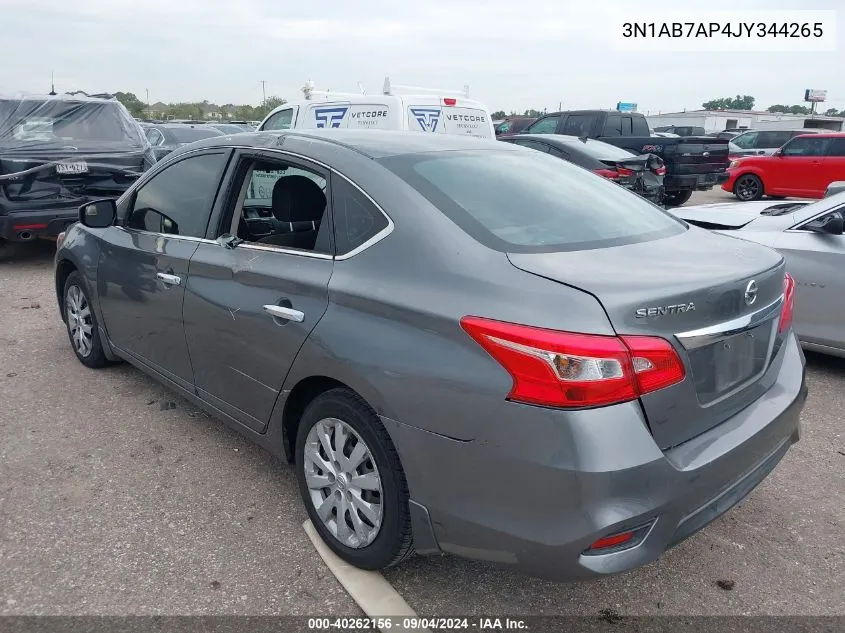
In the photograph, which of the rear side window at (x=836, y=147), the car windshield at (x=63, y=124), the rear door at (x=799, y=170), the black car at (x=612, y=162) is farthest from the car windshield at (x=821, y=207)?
the rear side window at (x=836, y=147)

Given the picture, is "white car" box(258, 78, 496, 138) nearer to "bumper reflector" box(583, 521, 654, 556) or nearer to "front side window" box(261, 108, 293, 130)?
"front side window" box(261, 108, 293, 130)

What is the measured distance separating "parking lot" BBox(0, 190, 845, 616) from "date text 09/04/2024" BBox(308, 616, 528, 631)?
0.16 feet

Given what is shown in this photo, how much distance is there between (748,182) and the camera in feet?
48.7

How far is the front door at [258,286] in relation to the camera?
2684mm

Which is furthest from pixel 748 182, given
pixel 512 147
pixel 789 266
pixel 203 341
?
pixel 203 341

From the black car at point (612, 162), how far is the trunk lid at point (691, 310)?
283 inches

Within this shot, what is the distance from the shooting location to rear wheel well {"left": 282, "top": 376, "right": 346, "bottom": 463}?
2.62 meters

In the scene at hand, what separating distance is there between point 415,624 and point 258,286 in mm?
1451

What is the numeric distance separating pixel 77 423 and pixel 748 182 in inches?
576

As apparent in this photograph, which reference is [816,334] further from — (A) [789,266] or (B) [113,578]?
(B) [113,578]

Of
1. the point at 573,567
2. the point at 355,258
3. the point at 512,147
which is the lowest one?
the point at 573,567

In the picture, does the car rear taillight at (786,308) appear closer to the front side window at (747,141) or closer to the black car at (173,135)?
the black car at (173,135)

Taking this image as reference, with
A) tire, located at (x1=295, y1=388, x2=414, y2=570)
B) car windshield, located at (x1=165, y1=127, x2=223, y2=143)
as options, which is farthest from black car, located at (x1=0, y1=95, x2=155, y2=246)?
car windshield, located at (x1=165, y1=127, x2=223, y2=143)

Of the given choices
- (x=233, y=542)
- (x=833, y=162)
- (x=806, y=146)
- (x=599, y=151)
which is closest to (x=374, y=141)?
(x=233, y=542)
